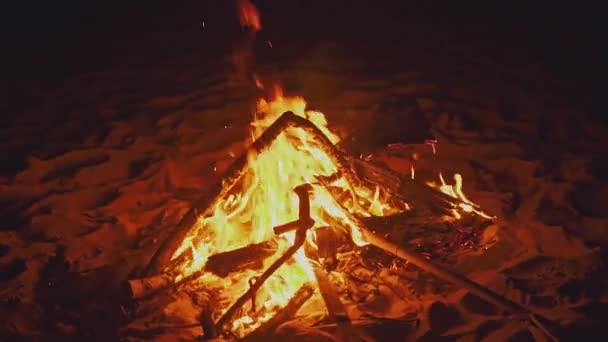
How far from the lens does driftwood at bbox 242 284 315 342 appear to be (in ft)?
7.83

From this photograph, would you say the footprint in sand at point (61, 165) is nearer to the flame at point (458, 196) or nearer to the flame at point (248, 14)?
the flame at point (248, 14)

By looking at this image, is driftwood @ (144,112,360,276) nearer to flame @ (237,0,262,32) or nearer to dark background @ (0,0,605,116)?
flame @ (237,0,262,32)

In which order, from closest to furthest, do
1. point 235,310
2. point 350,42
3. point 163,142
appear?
point 235,310 < point 163,142 < point 350,42

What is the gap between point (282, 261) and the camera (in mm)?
2434

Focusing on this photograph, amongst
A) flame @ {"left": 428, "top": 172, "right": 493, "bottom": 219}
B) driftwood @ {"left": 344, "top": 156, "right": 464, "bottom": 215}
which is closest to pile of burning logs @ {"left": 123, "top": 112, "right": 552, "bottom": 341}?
driftwood @ {"left": 344, "top": 156, "right": 464, "bottom": 215}

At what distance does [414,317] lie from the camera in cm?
248

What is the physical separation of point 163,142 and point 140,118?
77 centimetres

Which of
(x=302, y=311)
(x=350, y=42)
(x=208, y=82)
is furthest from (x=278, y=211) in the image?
(x=350, y=42)

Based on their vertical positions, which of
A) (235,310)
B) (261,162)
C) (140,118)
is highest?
(140,118)

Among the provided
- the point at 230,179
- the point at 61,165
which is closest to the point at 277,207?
the point at 230,179

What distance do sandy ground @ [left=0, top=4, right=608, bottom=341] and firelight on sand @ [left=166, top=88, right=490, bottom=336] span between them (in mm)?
260

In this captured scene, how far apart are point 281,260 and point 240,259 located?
0.26 meters

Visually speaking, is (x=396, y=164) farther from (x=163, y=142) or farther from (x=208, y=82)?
(x=208, y=82)

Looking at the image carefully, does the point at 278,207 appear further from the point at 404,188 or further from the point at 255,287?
the point at 404,188
